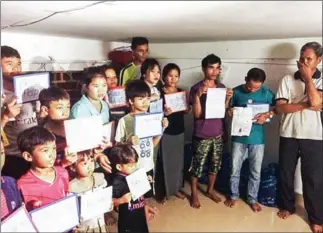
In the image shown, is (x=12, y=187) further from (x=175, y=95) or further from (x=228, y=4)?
(x=228, y=4)

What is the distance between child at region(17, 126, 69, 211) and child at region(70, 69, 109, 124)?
0.32 feet

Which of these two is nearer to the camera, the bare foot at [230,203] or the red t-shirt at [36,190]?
the red t-shirt at [36,190]

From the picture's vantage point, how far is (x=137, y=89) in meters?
0.84

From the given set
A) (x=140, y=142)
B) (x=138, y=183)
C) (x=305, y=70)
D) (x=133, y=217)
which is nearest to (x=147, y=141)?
(x=140, y=142)

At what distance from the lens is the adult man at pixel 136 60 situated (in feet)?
2.60

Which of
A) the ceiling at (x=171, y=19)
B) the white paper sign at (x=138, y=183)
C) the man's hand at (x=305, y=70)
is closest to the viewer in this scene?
the ceiling at (x=171, y=19)

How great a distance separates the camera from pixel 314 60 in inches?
26.3

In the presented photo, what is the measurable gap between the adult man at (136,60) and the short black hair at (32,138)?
0.24 metres

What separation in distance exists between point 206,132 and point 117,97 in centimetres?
26

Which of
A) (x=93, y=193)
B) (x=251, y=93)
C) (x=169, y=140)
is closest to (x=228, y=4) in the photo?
(x=251, y=93)

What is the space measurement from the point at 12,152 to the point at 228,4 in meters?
0.60

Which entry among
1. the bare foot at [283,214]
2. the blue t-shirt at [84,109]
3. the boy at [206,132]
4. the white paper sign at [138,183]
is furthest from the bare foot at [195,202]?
the blue t-shirt at [84,109]

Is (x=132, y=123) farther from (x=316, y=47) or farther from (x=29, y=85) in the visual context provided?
(x=316, y=47)

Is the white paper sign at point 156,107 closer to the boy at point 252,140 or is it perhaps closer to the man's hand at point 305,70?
the boy at point 252,140
